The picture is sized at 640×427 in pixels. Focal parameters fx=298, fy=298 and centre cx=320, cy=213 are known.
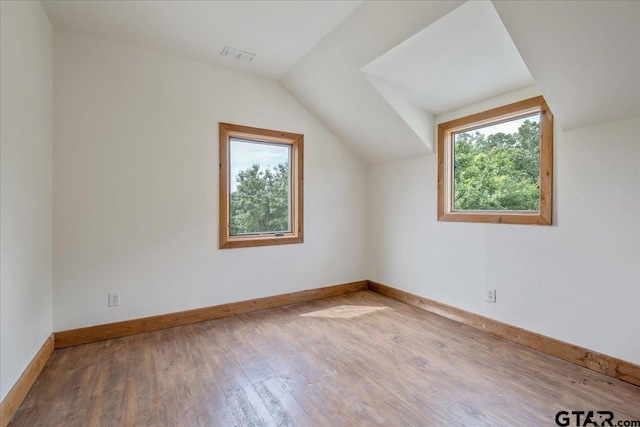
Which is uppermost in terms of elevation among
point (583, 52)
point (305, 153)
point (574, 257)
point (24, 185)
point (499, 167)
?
point (583, 52)

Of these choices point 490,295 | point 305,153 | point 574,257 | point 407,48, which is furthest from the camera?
point 305,153

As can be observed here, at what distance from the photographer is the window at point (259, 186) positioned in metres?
3.38

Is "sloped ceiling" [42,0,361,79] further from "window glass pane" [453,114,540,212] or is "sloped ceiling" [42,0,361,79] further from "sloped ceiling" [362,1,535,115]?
"window glass pane" [453,114,540,212]

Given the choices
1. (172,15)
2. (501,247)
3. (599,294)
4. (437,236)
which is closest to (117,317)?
(172,15)

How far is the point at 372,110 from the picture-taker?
3.31m

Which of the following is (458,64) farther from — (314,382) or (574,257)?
(314,382)

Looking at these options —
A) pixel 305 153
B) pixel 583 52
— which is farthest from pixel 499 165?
pixel 305 153

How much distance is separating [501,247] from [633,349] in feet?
3.55

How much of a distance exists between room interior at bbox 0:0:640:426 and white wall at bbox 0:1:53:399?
2 cm

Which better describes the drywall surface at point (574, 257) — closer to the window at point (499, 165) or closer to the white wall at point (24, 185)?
the window at point (499, 165)

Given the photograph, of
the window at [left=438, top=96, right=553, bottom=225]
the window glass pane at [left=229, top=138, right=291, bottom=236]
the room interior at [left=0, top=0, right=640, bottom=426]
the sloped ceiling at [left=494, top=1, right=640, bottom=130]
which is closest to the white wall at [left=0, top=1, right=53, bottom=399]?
the room interior at [left=0, top=0, right=640, bottom=426]

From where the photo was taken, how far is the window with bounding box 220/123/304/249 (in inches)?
133

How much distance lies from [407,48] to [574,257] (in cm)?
216

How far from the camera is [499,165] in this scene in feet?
9.59
